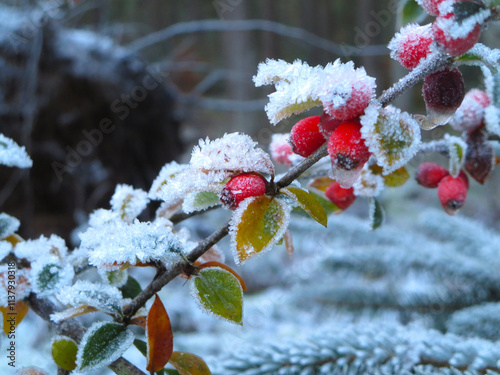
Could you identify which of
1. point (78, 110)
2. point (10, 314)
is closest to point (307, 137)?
point (10, 314)

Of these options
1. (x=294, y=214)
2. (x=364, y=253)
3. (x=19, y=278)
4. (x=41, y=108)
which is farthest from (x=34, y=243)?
(x=41, y=108)

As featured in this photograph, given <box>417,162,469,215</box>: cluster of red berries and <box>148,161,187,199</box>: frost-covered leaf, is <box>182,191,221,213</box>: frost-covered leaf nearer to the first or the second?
<box>148,161,187,199</box>: frost-covered leaf

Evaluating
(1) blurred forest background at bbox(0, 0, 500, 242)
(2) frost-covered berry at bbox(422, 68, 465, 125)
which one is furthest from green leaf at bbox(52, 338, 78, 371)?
(1) blurred forest background at bbox(0, 0, 500, 242)

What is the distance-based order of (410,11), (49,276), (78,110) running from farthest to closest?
1. (78,110)
2. (410,11)
3. (49,276)

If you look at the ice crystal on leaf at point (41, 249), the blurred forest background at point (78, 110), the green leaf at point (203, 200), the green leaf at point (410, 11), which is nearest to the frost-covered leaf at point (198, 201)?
the green leaf at point (203, 200)

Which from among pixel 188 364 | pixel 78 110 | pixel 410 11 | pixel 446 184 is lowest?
pixel 188 364

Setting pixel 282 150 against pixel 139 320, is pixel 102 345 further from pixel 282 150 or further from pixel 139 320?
pixel 282 150

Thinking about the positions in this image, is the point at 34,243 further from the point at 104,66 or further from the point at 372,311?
the point at 104,66
